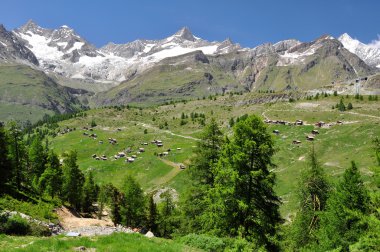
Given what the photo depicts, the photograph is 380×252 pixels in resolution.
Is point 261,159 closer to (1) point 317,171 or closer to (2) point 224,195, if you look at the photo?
(2) point 224,195

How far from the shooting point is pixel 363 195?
1303 inches

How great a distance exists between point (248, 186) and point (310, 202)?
15238mm

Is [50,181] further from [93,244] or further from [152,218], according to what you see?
[93,244]

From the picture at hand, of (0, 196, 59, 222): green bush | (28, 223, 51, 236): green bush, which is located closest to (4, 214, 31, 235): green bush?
(28, 223, 51, 236): green bush

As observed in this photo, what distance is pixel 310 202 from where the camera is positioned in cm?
3844

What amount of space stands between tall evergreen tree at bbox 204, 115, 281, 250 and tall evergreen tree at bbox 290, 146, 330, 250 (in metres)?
11.6

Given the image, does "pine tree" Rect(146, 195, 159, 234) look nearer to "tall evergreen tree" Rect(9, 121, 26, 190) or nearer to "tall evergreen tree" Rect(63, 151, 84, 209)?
"tall evergreen tree" Rect(63, 151, 84, 209)

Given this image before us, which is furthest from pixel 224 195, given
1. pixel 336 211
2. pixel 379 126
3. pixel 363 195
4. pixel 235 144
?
pixel 379 126

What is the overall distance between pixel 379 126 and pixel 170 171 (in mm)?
91161

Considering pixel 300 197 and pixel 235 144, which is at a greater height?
pixel 235 144

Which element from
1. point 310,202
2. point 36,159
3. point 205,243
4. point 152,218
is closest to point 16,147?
point 36,159

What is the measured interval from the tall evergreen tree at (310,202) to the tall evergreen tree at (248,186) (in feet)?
38.0

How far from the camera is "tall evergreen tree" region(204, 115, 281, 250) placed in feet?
84.8

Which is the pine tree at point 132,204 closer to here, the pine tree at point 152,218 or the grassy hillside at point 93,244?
the pine tree at point 152,218
